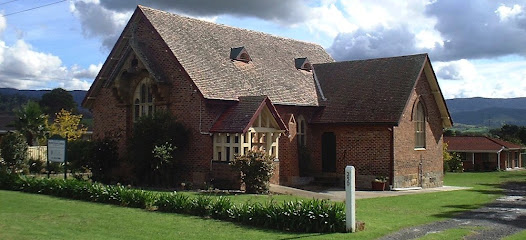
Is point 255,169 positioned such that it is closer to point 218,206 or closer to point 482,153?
point 218,206

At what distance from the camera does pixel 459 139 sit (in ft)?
227

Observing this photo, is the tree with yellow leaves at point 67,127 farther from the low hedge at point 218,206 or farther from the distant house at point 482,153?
the distant house at point 482,153

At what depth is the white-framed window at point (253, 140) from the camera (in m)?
25.0

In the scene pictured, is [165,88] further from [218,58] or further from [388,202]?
[388,202]

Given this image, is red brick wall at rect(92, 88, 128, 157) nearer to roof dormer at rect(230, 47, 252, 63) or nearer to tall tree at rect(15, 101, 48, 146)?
roof dormer at rect(230, 47, 252, 63)

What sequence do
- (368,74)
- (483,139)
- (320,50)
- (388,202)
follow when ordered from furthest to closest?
(483,139) < (320,50) < (368,74) < (388,202)

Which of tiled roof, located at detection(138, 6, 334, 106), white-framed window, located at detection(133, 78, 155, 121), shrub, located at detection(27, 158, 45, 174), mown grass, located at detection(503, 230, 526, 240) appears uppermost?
tiled roof, located at detection(138, 6, 334, 106)

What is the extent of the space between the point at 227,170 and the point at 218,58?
6515mm

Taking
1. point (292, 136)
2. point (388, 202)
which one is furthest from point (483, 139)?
point (388, 202)

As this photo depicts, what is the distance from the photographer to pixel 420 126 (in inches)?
1206

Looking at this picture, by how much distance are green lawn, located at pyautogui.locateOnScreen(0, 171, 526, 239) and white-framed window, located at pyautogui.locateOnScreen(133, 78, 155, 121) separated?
26.7 feet

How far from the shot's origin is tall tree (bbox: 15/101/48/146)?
158ft

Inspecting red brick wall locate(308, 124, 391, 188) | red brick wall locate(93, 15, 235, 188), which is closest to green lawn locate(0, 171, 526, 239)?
red brick wall locate(93, 15, 235, 188)

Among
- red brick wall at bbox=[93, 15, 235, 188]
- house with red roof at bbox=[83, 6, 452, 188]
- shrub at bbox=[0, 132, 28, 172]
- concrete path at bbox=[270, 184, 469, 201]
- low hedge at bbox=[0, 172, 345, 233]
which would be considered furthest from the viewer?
shrub at bbox=[0, 132, 28, 172]
